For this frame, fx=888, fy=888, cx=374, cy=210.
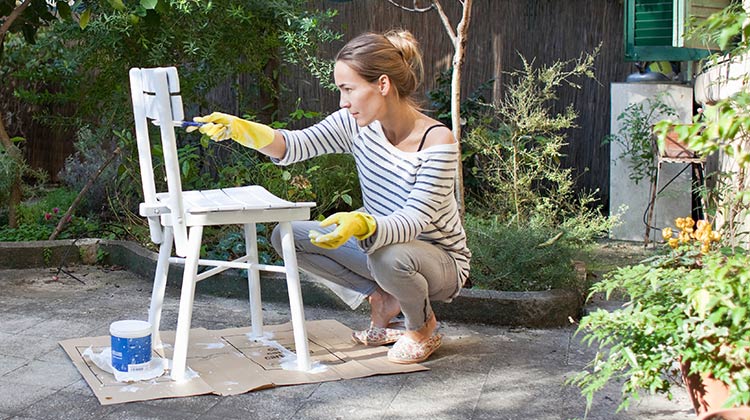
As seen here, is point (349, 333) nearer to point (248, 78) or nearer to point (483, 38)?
point (248, 78)

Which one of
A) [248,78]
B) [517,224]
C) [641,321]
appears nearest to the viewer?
[641,321]

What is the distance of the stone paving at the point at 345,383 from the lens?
2.61 metres

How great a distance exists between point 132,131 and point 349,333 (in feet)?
6.55

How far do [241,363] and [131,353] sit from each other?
39 centimetres

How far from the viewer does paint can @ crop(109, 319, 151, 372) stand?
9.18ft

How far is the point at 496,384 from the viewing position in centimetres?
290

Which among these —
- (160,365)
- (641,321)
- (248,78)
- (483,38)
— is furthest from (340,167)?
(641,321)

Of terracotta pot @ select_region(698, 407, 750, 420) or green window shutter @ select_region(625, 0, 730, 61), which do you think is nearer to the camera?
terracotta pot @ select_region(698, 407, 750, 420)

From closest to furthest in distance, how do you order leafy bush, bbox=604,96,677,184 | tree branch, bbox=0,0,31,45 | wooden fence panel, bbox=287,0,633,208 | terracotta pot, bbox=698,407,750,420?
terracotta pot, bbox=698,407,750,420 → tree branch, bbox=0,0,31,45 → leafy bush, bbox=604,96,677,184 → wooden fence panel, bbox=287,0,633,208

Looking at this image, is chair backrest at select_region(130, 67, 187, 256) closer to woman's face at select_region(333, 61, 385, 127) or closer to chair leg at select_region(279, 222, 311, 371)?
chair leg at select_region(279, 222, 311, 371)

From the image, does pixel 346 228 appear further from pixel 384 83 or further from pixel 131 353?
pixel 131 353

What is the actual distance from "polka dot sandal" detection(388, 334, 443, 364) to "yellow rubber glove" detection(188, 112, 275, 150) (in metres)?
0.84

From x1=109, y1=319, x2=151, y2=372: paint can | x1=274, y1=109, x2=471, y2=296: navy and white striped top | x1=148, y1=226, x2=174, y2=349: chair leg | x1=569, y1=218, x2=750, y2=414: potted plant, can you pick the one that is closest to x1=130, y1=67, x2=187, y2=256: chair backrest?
x1=148, y1=226, x2=174, y2=349: chair leg

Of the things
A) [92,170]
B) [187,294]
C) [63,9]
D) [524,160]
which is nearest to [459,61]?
[524,160]
